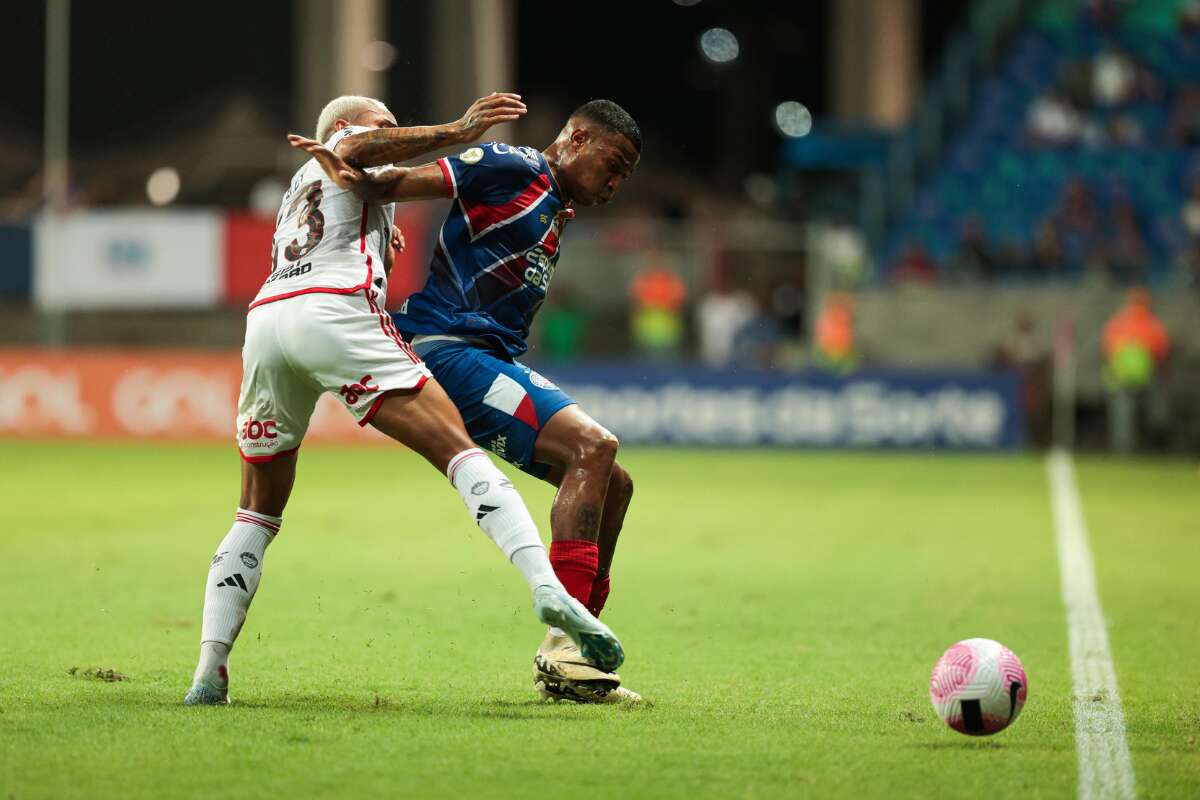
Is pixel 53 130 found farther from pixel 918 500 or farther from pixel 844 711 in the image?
pixel 844 711

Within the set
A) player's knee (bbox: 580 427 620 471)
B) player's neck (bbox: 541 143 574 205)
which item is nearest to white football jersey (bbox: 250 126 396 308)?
player's neck (bbox: 541 143 574 205)

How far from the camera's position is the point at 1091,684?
21.6ft

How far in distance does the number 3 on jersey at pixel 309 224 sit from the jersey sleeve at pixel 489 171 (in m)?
0.46

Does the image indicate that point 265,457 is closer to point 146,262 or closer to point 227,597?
point 227,597

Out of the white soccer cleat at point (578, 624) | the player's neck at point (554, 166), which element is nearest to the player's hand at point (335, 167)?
the player's neck at point (554, 166)

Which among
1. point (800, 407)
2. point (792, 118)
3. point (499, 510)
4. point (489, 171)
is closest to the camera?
point (499, 510)

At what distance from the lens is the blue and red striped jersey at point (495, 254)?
20.0ft

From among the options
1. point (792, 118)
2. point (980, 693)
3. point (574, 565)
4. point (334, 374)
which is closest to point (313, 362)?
point (334, 374)

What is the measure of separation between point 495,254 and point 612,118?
0.67 m

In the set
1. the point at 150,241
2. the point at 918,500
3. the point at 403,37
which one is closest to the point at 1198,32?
the point at 403,37

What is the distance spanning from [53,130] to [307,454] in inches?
264

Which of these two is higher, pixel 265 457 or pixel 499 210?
pixel 499 210

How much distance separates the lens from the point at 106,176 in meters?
29.4

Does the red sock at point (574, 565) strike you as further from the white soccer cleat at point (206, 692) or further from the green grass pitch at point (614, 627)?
the white soccer cleat at point (206, 692)
